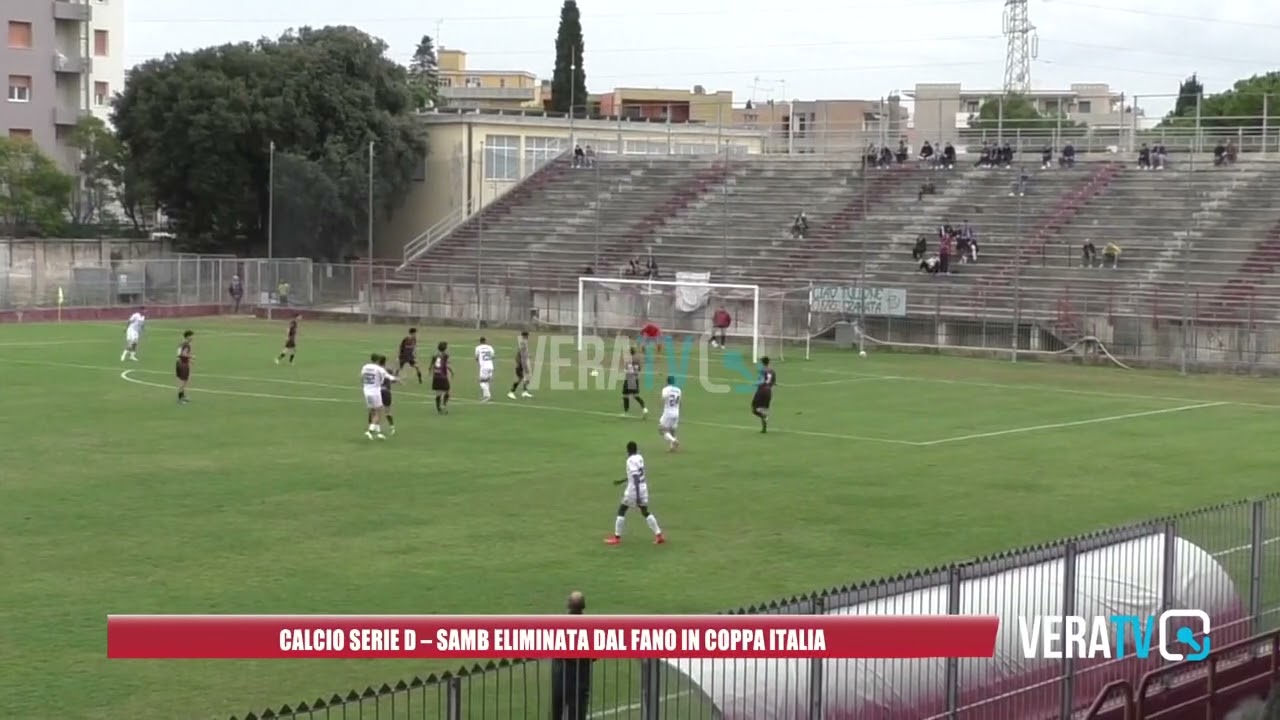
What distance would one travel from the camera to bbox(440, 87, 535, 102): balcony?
145 meters

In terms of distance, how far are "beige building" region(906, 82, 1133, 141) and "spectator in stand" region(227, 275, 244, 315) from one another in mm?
31278

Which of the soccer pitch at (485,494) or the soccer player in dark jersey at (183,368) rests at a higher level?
the soccer player in dark jersey at (183,368)

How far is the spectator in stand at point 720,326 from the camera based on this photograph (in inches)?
2271

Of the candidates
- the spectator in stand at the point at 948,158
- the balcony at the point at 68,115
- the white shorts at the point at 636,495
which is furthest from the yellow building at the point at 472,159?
the white shorts at the point at 636,495

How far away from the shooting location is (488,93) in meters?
146

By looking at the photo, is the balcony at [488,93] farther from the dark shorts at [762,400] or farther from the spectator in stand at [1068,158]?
the dark shorts at [762,400]

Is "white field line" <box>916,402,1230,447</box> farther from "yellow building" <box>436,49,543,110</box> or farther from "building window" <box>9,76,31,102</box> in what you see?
"yellow building" <box>436,49,543,110</box>

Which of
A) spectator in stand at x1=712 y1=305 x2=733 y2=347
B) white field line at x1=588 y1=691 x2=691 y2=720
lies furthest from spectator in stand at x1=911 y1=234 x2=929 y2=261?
white field line at x1=588 y1=691 x2=691 y2=720

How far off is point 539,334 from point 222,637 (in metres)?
54.9

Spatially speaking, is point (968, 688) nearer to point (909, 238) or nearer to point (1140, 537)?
point (1140, 537)

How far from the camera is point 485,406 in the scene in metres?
38.8

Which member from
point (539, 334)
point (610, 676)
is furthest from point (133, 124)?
point (610, 676)

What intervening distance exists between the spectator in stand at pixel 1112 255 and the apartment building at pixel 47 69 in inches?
2188

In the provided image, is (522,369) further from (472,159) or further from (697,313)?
(472,159)
